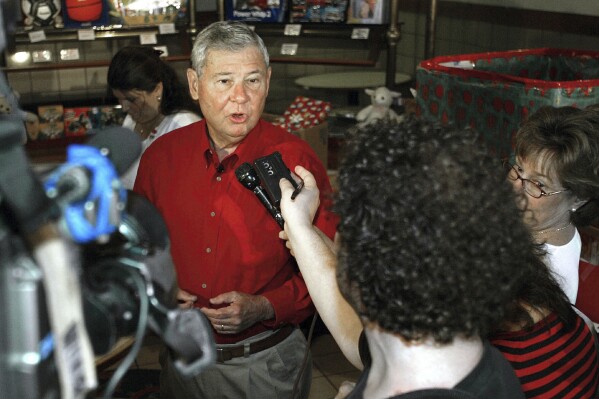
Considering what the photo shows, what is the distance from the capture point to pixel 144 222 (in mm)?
880

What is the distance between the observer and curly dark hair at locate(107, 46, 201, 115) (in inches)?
127

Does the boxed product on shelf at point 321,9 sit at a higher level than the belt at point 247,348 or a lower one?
higher

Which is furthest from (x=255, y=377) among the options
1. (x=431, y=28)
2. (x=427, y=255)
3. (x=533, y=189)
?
(x=431, y=28)

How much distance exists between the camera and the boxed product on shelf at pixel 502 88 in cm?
310

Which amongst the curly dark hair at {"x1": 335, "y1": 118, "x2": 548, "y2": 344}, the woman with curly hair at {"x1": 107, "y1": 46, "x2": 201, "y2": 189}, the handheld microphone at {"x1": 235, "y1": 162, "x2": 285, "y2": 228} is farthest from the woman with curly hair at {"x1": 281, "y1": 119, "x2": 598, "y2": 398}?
the woman with curly hair at {"x1": 107, "y1": 46, "x2": 201, "y2": 189}

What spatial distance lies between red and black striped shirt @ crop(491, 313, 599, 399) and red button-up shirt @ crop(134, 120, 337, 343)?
2.35 ft

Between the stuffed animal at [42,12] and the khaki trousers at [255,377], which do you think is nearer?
the khaki trousers at [255,377]

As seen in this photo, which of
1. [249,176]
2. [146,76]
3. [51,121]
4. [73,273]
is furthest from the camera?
[51,121]

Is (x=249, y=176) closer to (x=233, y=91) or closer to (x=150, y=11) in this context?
(x=233, y=91)

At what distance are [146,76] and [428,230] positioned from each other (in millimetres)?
2368

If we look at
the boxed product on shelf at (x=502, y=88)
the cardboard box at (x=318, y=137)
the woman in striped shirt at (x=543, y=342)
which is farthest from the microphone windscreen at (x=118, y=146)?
the cardboard box at (x=318, y=137)

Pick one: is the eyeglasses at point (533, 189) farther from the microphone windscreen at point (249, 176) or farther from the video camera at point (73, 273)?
the video camera at point (73, 273)

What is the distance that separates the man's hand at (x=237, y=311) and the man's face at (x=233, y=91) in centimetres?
46

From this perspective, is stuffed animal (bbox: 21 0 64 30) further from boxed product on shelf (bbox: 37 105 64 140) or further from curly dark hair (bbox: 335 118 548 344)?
curly dark hair (bbox: 335 118 548 344)
